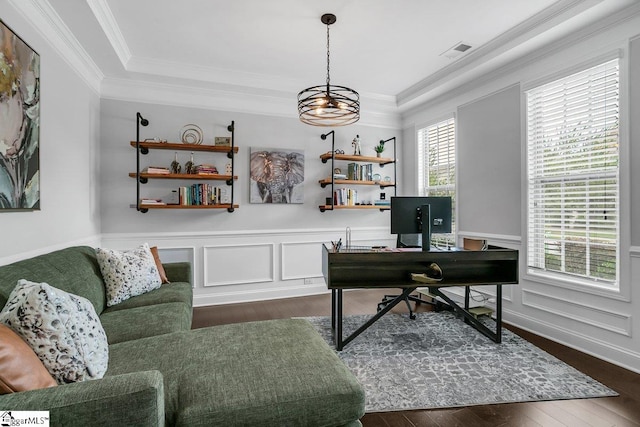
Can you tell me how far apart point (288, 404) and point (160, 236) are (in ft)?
10.6

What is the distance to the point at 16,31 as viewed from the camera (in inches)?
82.2

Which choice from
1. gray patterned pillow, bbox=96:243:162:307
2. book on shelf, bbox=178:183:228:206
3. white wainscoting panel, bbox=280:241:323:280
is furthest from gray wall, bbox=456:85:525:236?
gray patterned pillow, bbox=96:243:162:307

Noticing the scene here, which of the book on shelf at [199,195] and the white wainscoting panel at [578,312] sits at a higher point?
the book on shelf at [199,195]

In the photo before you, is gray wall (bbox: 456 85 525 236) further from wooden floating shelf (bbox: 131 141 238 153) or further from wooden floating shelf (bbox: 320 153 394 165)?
wooden floating shelf (bbox: 131 141 238 153)

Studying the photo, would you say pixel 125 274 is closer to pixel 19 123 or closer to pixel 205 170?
pixel 19 123

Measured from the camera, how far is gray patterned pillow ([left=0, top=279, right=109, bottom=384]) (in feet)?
4.00

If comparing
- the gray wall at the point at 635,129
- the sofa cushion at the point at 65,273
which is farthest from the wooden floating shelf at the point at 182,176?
the gray wall at the point at 635,129

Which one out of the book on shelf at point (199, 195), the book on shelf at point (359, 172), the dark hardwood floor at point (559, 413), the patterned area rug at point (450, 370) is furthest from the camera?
the book on shelf at point (359, 172)

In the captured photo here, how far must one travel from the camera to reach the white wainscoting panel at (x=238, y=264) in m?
4.13

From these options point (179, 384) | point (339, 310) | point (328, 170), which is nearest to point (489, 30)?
point (328, 170)

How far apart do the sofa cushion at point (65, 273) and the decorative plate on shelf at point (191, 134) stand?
5.82ft

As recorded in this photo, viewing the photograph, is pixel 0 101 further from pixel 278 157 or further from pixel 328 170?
pixel 328 170

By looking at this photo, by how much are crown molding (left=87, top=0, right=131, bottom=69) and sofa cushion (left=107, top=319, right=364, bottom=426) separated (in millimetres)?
2419

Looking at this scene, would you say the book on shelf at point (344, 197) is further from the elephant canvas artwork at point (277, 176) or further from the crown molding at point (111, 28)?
the crown molding at point (111, 28)
